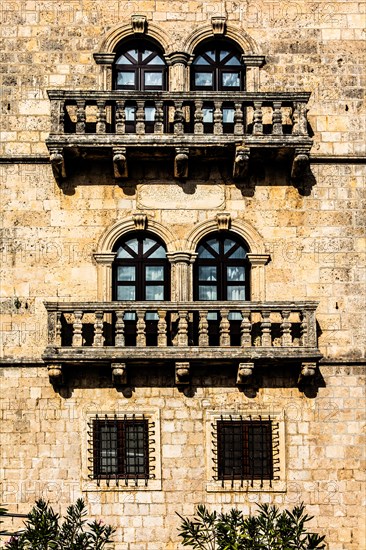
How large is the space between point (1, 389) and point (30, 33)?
20.8ft

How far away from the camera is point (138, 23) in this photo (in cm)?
1816

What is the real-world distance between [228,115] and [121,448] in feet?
20.4

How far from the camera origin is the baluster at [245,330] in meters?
16.6

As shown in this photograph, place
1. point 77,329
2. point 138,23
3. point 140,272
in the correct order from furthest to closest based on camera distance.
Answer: point 138,23, point 140,272, point 77,329

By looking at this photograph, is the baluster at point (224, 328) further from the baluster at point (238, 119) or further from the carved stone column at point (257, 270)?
the baluster at point (238, 119)

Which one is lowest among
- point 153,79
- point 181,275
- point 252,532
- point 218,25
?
point 252,532

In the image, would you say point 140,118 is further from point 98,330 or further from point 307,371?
point 307,371

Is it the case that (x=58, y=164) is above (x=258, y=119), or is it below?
below

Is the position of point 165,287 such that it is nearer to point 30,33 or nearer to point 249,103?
point 249,103

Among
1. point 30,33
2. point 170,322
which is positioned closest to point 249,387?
point 170,322

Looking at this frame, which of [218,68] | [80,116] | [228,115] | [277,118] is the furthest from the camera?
[218,68]

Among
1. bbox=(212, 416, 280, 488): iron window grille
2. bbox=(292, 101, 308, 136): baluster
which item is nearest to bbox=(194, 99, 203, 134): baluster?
bbox=(292, 101, 308, 136): baluster

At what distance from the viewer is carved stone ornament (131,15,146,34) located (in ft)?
59.5

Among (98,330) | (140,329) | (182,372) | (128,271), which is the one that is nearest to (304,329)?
(182,372)
